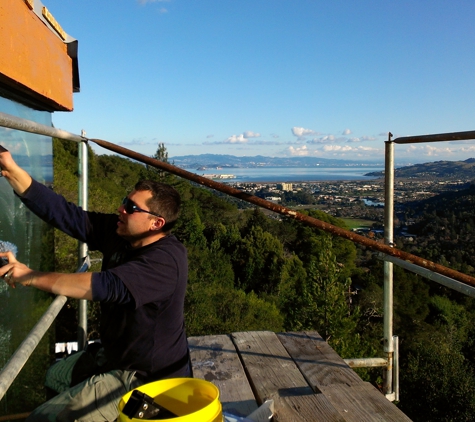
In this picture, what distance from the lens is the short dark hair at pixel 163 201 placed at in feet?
7.07

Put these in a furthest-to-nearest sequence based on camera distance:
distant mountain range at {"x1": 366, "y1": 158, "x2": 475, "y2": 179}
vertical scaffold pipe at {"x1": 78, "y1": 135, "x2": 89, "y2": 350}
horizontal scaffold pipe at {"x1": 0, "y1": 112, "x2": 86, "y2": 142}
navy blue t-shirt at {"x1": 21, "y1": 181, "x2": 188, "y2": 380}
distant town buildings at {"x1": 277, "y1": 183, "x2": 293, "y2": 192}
Answer: 1. distant town buildings at {"x1": 277, "y1": 183, "x2": 293, "y2": 192}
2. distant mountain range at {"x1": 366, "y1": 158, "x2": 475, "y2": 179}
3. vertical scaffold pipe at {"x1": 78, "y1": 135, "x2": 89, "y2": 350}
4. navy blue t-shirt at {"x1": 21, "y1": 181, "x2": 188, "y2": 380}
5. horizontal scaffold pipe at {"x1": 0, "y1": 112, "x2": 86, "y2": 142}

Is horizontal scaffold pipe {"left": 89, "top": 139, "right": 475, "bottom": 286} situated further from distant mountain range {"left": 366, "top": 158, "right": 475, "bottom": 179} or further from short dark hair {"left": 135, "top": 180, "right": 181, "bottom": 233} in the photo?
distant mountain range {"left": 366, "top": 158, "right": 475, "bottom": 179}

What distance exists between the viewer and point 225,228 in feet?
167

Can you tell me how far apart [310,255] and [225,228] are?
30.4 feet

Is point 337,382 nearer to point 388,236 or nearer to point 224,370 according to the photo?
point 224,370

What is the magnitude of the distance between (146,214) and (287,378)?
99 centimetres

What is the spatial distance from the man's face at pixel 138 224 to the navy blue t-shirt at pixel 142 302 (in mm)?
58

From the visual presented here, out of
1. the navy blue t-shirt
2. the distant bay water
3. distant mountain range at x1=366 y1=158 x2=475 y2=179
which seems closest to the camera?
the navy blue t-shirt

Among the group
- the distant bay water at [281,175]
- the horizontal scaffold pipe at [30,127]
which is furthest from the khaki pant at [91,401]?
the distant bay water at [281,175]

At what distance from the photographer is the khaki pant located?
1823 mm

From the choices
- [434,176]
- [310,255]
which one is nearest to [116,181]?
[310,255]

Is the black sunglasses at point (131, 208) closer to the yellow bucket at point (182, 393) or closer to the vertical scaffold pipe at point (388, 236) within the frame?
the yellow bucket at point (182, 393)

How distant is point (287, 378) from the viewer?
2.28 m

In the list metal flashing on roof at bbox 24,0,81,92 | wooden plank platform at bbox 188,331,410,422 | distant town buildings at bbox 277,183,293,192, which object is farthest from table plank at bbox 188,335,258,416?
distant town buildings at bbox 277,183,293,192
